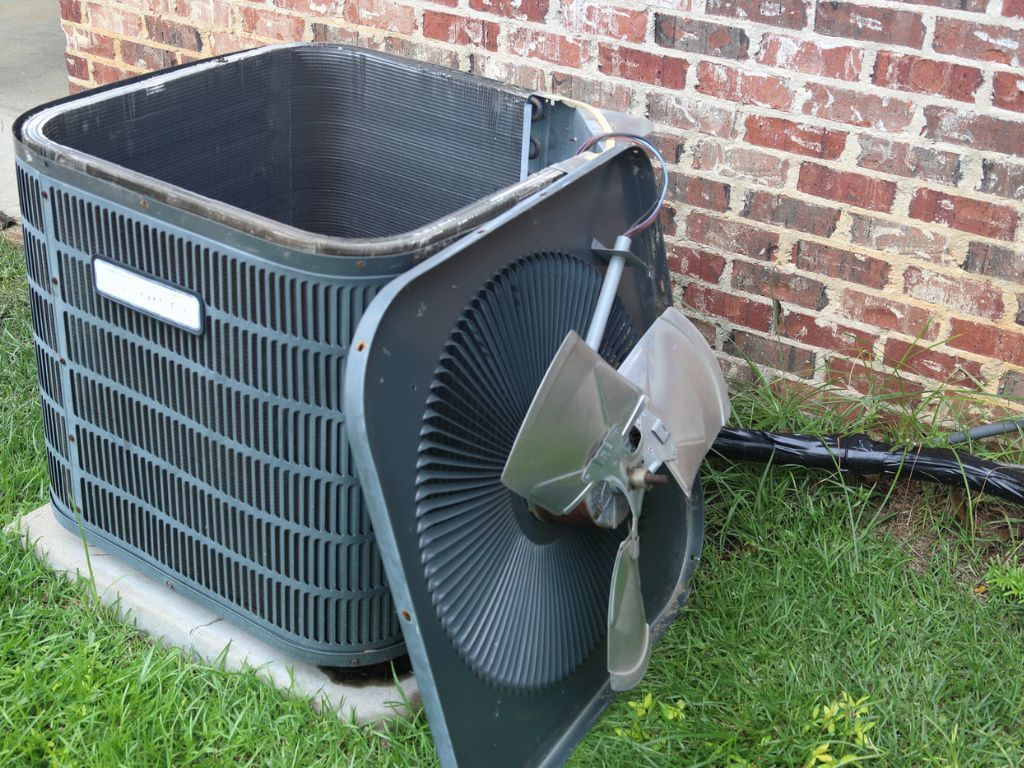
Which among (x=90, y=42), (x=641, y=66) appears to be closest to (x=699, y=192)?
(x=641, y=66)

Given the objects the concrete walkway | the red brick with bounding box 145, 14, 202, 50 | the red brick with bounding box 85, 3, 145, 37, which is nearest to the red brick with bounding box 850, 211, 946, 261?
the red brick with bounding box 145, 14, 202, 50

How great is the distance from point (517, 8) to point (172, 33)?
1292 mm

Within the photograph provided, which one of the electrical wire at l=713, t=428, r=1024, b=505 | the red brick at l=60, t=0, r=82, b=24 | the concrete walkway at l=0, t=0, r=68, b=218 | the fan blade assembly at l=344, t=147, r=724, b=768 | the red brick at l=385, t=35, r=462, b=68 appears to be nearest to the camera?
the fan blade assembly at l=344, t=147, r=724, b=768

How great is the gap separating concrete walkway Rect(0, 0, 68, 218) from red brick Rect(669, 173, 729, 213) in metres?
2.53

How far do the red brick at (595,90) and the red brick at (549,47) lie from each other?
1.4 inches

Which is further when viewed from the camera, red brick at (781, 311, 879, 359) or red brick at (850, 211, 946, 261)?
red brick at (781, 311, 879, 359)

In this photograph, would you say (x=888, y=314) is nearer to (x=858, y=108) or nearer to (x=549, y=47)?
(x=858, y=108)

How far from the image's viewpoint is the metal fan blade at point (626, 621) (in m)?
1.93

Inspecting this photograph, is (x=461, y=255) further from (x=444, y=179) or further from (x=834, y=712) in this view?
(x=834, y=712)

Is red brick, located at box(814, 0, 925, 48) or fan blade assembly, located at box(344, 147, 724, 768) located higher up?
red brick, located at box(814, 0, 925, 48)

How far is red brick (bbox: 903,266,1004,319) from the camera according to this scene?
2572 millimetres

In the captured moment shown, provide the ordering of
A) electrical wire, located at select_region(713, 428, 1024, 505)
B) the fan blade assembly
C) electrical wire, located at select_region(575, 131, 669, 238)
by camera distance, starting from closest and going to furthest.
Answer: the fan blade assembly
electrical wire, located at select_region(575, 131, 669, 238)
electrical wire, located at select_region(713, 428, 1024, 505)

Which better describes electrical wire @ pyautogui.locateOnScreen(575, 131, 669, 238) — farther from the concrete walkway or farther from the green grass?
the concrete walkway

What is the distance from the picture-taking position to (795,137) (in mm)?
2652
